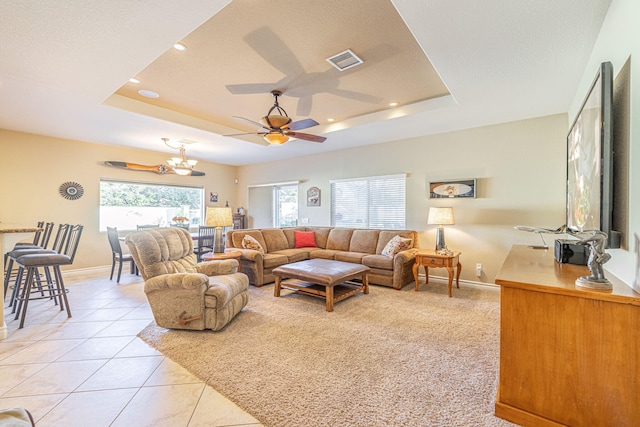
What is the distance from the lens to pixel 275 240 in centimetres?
556

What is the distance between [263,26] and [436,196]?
12.3 feet

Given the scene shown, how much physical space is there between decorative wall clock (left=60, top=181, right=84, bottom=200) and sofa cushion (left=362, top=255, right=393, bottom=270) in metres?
5.55

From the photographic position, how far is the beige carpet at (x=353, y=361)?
1.69 meters

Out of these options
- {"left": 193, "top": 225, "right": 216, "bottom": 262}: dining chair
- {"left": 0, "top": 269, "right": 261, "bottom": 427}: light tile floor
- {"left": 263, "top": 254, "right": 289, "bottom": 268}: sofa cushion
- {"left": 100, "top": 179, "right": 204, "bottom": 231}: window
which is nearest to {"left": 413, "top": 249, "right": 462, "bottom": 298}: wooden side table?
{"left": 263, "top": 254, "right": 289, "bottom": 268}: sofa cushion

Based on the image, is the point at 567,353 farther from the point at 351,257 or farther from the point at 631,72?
the point at 351,257

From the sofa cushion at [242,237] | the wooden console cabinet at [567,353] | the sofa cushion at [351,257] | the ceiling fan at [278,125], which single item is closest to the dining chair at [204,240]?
the sofa cushion at [242,237]

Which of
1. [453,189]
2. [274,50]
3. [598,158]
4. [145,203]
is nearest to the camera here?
[598,158]

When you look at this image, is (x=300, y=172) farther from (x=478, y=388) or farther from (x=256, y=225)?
(x=478, y=388)

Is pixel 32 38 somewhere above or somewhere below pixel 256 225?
above

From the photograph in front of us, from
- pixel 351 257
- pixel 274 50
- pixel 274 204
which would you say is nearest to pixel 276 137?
pixel 274 50

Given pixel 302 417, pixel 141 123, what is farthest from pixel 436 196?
pixel 141 123

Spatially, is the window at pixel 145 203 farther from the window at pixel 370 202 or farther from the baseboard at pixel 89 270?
the window at pixel 370 202

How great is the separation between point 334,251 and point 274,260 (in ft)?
4.01

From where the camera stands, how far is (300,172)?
677 cm
